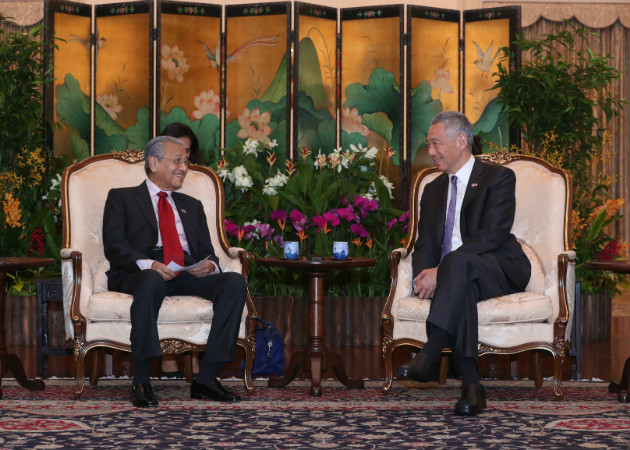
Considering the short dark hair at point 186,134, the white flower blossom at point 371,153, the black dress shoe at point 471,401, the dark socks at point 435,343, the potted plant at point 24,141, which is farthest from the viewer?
the white flower blossom at point 371,153

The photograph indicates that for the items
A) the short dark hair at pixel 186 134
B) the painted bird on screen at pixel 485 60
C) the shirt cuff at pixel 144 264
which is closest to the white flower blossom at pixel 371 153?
the painted bird on screen at pixel 485 60

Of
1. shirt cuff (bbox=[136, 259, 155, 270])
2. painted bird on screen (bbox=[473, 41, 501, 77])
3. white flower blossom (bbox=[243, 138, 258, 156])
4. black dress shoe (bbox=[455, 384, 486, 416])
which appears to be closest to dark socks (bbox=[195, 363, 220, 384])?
shirt cuff (bbox=[136, 259, 155, 270])

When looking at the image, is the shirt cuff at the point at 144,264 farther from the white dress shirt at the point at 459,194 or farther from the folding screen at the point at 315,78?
the folding screen at the point at 315,78

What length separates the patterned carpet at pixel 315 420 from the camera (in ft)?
10.0

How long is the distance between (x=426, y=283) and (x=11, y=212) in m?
3.27

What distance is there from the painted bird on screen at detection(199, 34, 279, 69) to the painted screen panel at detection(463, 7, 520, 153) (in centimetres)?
158

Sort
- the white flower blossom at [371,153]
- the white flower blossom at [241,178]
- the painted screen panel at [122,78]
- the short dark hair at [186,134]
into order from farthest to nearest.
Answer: the painted screen panel at [122,78], the white flower blossom at [371,153], the white flower blossom at [241,178], the short dark hair at [186,134]

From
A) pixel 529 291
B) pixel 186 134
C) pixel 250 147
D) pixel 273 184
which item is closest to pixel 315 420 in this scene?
pixel 529 291

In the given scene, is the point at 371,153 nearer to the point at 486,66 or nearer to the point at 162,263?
the point at 486,66

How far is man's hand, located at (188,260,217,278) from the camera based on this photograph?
424cm

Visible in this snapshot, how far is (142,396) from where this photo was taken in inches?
149

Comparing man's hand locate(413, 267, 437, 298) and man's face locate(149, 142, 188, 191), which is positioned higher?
man's face locate(149, 142, 188, 191)

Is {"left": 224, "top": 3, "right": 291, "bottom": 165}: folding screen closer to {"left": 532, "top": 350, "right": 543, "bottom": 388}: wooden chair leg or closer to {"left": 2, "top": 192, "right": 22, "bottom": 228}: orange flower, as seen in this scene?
{"left": 2, "top": 192, "right": 22, "bottom": 228}: orange flower

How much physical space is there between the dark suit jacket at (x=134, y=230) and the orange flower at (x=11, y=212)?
205 centimetres
